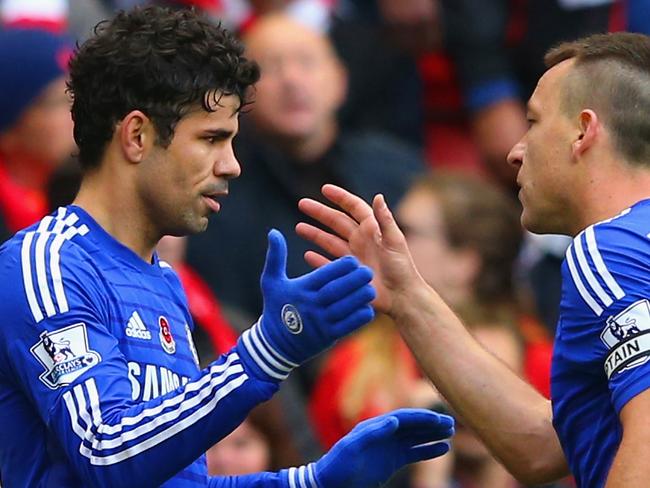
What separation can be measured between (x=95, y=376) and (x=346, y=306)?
0.55 meters

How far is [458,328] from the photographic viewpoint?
15.8 ft

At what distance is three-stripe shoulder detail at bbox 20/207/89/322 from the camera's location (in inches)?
146

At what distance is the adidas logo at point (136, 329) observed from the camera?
3.85m

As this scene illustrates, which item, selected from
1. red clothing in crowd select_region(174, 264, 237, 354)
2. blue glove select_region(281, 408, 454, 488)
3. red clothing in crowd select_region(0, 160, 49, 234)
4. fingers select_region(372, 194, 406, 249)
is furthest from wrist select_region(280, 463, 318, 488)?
red clothing in crowd select_region(0, 160, 49, 234)

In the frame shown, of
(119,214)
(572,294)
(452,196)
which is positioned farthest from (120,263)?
(452,196)

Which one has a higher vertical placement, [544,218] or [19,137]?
[19,137]

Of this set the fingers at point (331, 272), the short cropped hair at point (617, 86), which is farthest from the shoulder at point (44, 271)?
the short cropped hair at point (617, 86)

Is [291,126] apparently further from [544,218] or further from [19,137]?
[544,218]

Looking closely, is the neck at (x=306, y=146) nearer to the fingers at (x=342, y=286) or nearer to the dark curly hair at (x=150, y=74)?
the dark curly hair at (x=150, y=74)

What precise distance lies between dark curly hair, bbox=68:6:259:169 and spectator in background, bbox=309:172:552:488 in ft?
7.67

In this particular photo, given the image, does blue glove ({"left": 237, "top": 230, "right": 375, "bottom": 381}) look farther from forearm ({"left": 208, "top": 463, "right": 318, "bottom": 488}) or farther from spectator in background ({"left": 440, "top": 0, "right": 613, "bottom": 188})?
spectator in background ({"left": 440, "top": 0, "right": 613, "bottom": 188})

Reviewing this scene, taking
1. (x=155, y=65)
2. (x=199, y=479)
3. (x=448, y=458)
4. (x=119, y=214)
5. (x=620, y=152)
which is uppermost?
(x=155, y=65)

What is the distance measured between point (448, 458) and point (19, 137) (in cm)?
198

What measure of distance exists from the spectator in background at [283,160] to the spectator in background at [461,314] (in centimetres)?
38
